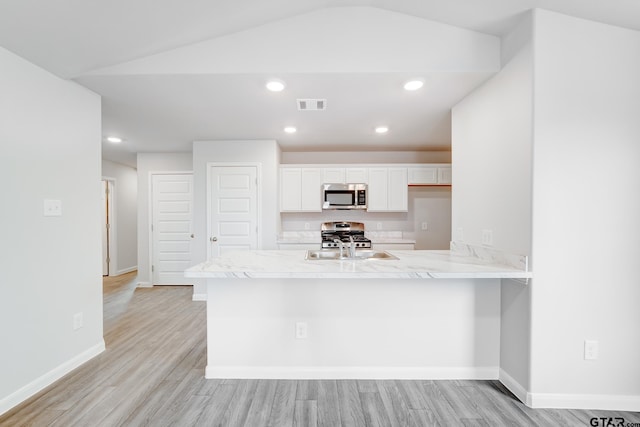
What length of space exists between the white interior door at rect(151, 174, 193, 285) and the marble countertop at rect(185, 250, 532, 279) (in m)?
3.28

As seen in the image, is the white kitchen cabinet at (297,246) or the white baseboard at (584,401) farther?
the white kitchen cabinet at (297,246)

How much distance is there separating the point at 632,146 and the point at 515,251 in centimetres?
99

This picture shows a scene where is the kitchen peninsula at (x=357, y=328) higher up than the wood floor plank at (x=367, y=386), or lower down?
higher up

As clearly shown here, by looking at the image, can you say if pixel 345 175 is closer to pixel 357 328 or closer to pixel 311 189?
pixel 311 189

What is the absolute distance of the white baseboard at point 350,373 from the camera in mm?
2344

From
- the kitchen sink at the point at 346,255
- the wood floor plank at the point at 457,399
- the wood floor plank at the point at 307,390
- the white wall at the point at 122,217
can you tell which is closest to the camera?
the wood floor plank at the point at 457,399

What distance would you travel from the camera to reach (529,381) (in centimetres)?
202

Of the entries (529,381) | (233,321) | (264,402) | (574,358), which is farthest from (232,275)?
(574,358)

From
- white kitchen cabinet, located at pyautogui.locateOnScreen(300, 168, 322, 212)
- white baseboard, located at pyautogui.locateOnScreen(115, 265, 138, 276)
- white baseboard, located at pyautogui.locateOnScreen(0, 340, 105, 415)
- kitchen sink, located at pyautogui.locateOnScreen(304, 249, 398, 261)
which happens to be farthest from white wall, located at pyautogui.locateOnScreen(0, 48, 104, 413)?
white baseboard, located at pyautogui.locateOnScreen(115, 265, 138, 276)

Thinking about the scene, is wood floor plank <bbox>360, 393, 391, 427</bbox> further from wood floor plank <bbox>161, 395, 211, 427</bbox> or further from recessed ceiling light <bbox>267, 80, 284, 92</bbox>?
recessed ceiling light <bbox>267, 80, 284, 92</bbox>

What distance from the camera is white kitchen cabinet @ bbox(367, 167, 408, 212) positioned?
4727 mm

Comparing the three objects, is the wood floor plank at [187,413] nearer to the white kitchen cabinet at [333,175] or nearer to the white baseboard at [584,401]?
the white baseboard at [584,401]

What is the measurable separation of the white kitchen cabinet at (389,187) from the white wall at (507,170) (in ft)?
6.43

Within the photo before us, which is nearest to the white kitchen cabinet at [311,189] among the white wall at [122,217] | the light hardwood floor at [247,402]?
the light hardwood floor at [247,402]
